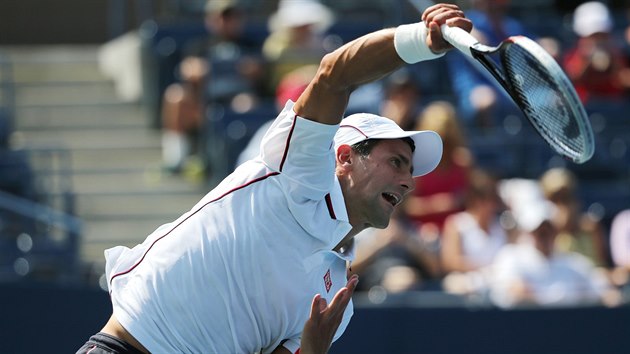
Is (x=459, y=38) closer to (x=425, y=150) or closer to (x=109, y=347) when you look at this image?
(x=425, y=150)

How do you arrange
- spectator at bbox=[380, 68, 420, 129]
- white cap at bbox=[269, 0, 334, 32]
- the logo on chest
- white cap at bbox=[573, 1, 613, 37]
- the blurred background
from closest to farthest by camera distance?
the logo on chest → the blurred background → spectator at bbox=[380, 68, 420, 129] → white cap at bbox=[269, 0, 334, 32] → white cap at bbox=[573, 1, 613, 37]

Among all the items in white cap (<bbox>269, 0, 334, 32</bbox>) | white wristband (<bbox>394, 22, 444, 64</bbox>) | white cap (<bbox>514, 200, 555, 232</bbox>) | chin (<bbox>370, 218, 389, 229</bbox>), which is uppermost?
white wristband (<bbox>394, 22, 444, 64</bbox>)

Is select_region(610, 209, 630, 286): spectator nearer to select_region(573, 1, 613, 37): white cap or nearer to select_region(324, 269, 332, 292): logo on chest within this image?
select_region(573, 1, 613, 37): white cap

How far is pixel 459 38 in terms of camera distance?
11.6ft

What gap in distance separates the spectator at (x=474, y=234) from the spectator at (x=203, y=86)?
227 cm

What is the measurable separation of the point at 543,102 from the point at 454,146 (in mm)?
4731

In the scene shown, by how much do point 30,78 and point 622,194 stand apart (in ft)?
18.5

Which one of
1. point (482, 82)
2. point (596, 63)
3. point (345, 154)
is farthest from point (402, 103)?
point (345, 154)

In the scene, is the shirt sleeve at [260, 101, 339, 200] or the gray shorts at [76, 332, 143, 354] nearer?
the shirt sleeve at [260, 101, 339, 200]

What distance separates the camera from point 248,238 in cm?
399

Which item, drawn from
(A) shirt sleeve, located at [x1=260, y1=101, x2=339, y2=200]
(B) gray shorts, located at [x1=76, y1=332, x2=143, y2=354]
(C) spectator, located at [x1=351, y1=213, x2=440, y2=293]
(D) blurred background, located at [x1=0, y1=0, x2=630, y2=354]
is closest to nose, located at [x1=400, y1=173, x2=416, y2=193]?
(A) shirt sleeve, located at [x1=260, y1=101, x2=339, y2=200]

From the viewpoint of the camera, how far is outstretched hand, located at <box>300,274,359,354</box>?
3793 mm

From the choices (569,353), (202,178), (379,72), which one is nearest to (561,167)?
(569,353)

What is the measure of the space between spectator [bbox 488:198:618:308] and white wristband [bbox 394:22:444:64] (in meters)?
4.26
